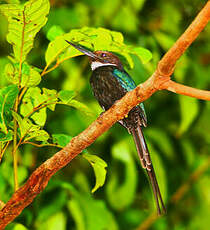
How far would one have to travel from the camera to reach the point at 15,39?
0.81m

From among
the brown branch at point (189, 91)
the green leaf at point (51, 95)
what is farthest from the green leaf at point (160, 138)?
the brown branch at point (189, 91)

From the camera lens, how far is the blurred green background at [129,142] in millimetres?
1481

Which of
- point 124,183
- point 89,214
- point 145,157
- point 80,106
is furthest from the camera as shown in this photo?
point 124,183

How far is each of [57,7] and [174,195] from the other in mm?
881

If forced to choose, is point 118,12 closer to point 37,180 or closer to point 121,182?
point 121,182

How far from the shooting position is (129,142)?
64.6 inches

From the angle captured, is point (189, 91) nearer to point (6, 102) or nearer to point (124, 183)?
point (6, 102)

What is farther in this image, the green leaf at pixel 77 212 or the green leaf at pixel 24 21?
the green leaf at pixel 77 212

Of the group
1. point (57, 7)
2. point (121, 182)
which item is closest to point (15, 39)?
point (57, 7)

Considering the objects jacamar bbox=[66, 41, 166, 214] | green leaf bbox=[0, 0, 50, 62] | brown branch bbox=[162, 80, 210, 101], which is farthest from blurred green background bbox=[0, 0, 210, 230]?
brown branch bbox=[162, 80, 210, 101]

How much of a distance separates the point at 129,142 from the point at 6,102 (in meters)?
0.92

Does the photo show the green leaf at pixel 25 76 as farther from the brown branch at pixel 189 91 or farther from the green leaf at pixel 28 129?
the brown branch at pixel 189 91

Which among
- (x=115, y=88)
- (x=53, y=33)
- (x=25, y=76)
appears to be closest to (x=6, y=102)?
(x=25, y=76)

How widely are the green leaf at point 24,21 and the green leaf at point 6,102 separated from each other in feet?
0.25
